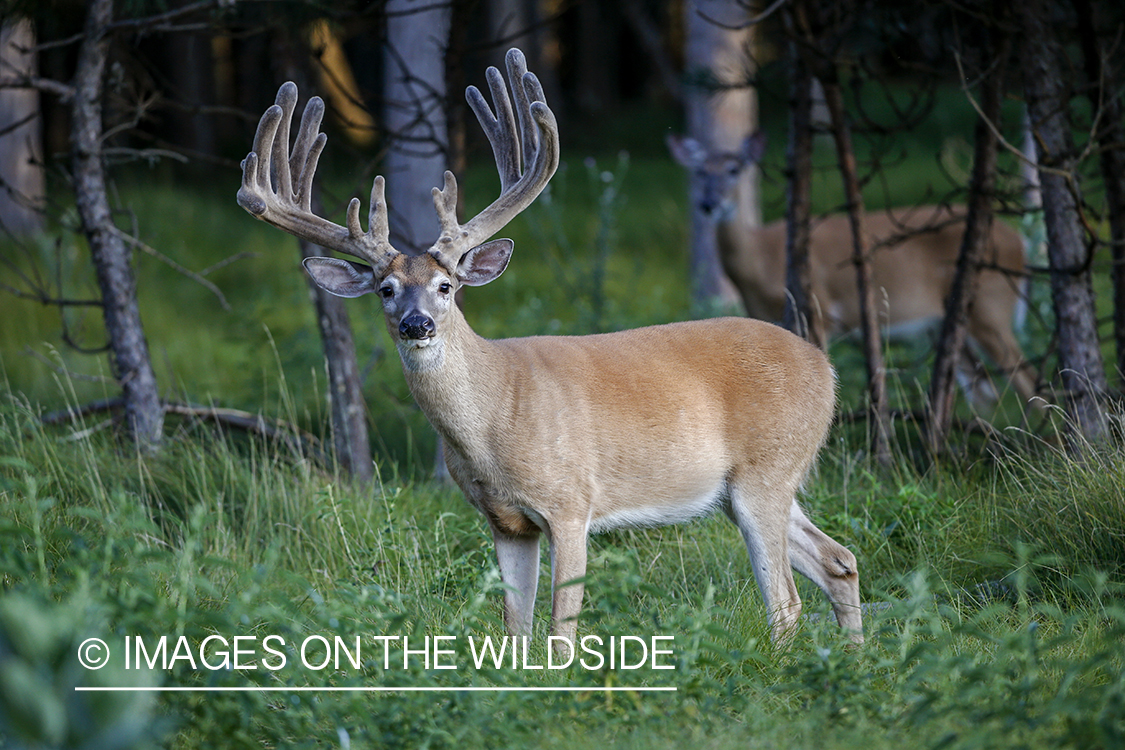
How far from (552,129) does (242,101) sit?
18.6 meters

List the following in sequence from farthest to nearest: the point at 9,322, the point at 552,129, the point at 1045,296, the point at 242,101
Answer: the point at 242,101 → the point at 9,322 → the point at 1045,296 → the point at 552,129

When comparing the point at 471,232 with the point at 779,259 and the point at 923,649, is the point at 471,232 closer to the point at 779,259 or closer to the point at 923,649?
the point at 923,649

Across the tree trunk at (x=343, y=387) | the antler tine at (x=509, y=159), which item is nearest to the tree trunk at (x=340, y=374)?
the tree trunk at (x=343, y=387)

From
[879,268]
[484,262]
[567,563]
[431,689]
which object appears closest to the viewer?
[431,689]

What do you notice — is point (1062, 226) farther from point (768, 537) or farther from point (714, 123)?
point (714, 123)

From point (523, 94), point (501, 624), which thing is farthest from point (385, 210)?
point (501, 624)

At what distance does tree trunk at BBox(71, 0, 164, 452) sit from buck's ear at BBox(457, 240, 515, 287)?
7.22 ft

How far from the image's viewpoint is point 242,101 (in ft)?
69.4

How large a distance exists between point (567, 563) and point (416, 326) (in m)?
0.97

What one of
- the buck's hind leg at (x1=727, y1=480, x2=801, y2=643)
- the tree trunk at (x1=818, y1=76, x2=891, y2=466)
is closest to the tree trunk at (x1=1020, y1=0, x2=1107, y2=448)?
the tree trunk at (x1=818, y1=76, x2=891, y2=466)

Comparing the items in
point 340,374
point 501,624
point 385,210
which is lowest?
point 501,624

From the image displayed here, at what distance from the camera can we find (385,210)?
410cm

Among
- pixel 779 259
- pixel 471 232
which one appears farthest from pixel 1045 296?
pixel 471 232

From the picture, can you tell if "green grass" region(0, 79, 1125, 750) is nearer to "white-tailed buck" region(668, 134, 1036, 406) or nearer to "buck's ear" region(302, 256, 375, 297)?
"white-tailed buck" region(668, 134, 1036, 406)
